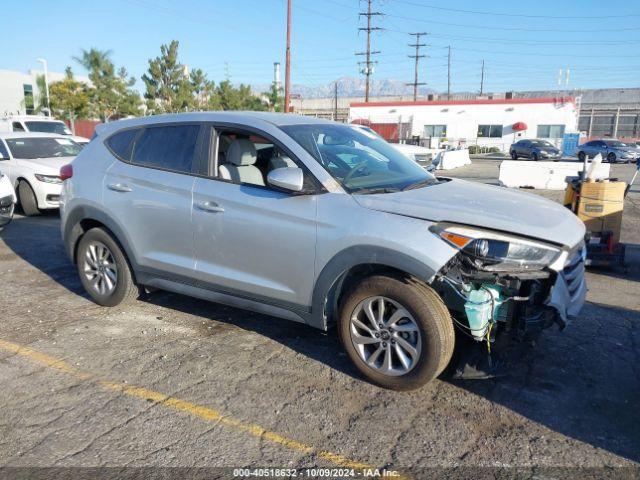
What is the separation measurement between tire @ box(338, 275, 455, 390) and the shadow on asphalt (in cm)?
26

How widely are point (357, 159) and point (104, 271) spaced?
2741 mm

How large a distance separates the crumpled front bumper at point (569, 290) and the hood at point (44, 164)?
942 cm

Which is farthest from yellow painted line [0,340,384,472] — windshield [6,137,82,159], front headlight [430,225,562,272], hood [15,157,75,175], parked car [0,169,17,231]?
windshield [6,137,82,159]

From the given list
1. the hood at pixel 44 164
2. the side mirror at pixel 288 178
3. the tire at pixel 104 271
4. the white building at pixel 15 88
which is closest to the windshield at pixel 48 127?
the hood at pixel 44 164

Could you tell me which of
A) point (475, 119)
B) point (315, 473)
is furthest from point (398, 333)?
point (475, 119)

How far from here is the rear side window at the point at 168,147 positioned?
15.0ft

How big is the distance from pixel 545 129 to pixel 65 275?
146ft

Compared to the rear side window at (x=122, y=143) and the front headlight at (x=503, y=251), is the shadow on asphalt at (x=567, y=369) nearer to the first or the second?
the front headlight at (x=503, y=251)

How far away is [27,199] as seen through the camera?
10273mm

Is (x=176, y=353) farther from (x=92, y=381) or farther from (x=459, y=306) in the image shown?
(x=459, y=306)

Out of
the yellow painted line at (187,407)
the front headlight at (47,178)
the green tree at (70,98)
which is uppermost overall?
the green tree at (70,98)

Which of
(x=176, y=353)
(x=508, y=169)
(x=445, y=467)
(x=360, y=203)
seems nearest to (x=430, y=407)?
(x=445, y=467)

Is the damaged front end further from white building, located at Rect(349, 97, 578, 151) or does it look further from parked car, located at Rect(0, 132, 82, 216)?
white building, located at Rect(349, 97, 578, 151)

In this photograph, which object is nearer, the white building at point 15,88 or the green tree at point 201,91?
the green tree at point 201,91
